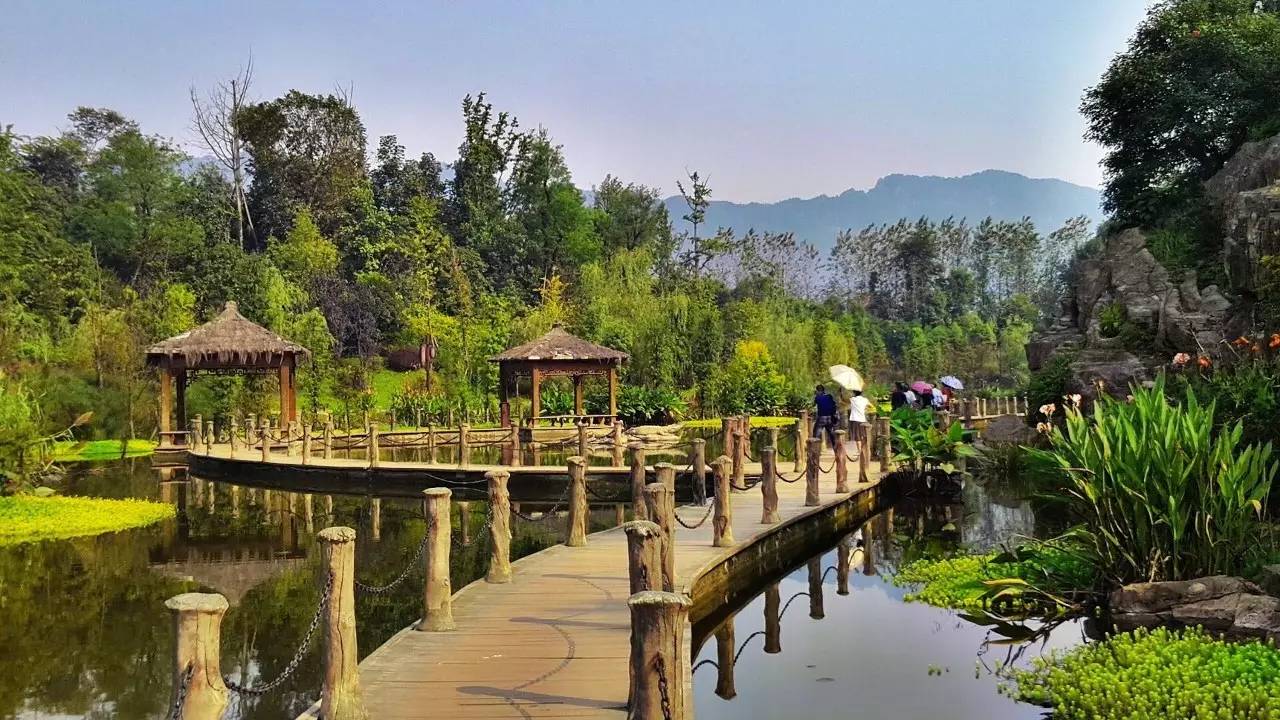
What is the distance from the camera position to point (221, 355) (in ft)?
75.6

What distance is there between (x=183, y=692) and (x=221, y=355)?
2093 cm

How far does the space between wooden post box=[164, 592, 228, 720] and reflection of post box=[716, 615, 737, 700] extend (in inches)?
158

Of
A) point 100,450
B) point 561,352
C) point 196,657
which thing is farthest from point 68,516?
point 561,352

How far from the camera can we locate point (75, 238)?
3844 cm

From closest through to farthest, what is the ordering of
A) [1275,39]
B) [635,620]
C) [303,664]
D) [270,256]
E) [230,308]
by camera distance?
[635,620], [303,664], [1275,39], [230,308], [270,256]

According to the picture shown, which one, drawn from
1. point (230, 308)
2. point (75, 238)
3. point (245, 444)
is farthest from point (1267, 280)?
point (75, 238)

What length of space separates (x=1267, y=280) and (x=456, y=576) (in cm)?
1141

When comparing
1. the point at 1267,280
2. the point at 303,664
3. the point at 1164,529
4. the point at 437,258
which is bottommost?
the point at 303,664

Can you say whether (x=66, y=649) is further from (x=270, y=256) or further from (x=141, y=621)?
(x=270, y=256)

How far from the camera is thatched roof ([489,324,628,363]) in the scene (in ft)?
80.5

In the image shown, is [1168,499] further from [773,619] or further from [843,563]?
[843,563]

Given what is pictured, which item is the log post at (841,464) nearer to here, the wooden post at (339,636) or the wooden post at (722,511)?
the wooden post at (722,511)

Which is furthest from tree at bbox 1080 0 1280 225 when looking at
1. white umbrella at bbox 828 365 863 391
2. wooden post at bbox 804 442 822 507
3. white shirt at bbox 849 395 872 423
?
wooden post at bbox 804 442 822 507

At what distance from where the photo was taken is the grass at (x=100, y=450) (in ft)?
73.3
